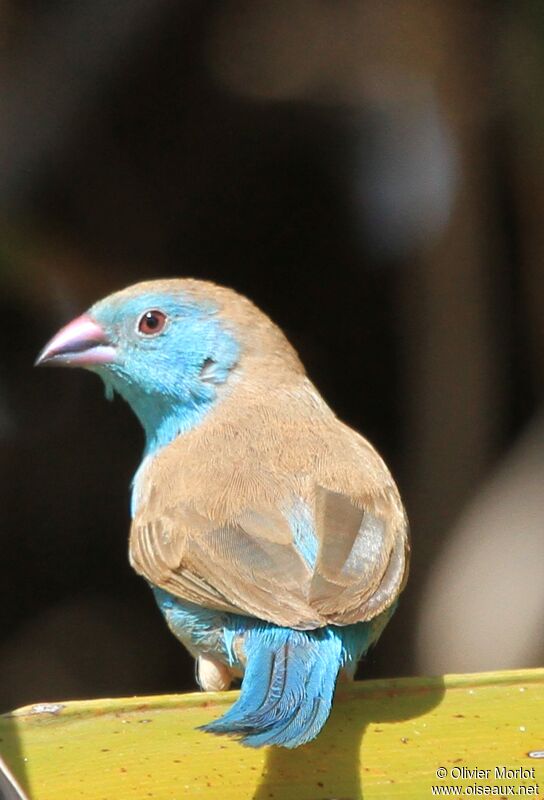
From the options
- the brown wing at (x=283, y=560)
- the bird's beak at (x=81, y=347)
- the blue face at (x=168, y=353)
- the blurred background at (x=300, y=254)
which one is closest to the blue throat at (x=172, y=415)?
the blue face at (x=168, y=353)

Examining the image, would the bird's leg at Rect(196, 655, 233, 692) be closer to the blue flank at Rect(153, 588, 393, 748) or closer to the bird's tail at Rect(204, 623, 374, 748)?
the blue flank at Rect(153, 588, 393, 748)

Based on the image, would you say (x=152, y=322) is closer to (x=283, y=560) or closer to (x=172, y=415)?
(x=172, y=415)

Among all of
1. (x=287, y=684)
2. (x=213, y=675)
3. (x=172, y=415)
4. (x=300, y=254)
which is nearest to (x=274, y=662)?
(x=287, y=684)

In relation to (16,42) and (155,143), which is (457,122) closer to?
(155,143)

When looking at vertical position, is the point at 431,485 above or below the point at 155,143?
below

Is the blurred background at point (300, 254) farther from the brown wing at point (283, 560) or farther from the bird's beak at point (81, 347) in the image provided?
the brown wing at point (283, 560)

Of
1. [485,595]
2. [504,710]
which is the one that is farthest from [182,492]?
[485,595]
